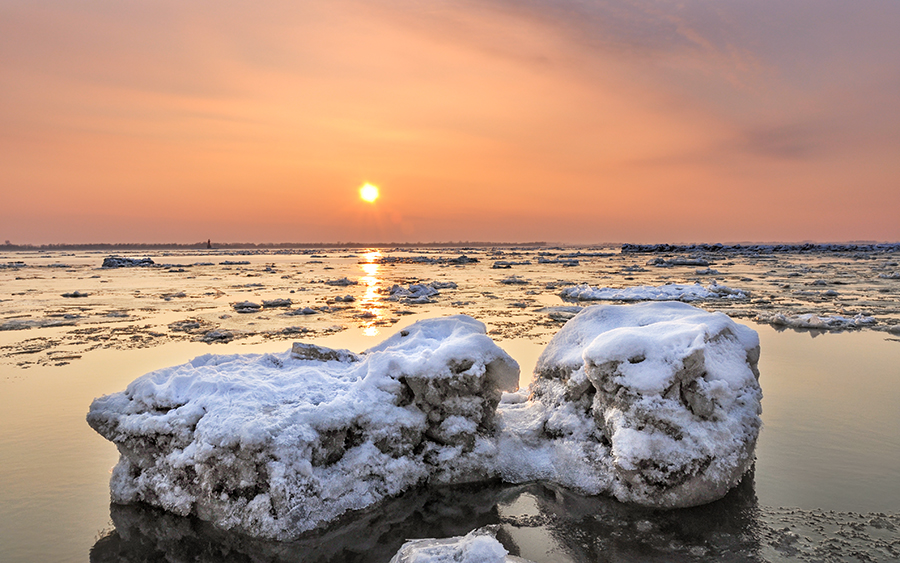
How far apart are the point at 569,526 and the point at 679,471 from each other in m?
1.18

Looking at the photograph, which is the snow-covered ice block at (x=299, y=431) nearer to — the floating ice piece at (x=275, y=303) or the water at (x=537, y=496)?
the water at (x=537, y=496)

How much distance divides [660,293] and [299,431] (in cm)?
1753

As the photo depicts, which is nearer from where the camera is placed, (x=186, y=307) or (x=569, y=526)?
(x=569, y=526)

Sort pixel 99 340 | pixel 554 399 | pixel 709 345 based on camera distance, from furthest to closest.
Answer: pixel 99 340
pixel 554 399
pixel 709 345

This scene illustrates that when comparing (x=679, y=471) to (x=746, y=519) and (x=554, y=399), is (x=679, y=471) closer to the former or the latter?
(x=746, y=519)

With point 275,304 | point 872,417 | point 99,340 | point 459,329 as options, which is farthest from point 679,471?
point 275,304

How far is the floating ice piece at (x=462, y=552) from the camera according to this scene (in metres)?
3.06

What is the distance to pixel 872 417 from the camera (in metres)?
6.25

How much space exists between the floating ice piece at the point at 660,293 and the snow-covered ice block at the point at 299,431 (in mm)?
14402

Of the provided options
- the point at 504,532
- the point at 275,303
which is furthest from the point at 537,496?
the point at 275,303

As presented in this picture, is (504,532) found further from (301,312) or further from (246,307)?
(246,307)

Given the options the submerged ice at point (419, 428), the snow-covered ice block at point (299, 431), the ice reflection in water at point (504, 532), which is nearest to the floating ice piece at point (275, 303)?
the snow-covered ice block at point (299, 431)

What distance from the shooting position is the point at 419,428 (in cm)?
499

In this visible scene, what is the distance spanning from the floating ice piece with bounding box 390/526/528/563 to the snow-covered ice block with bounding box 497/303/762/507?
1.78 m
